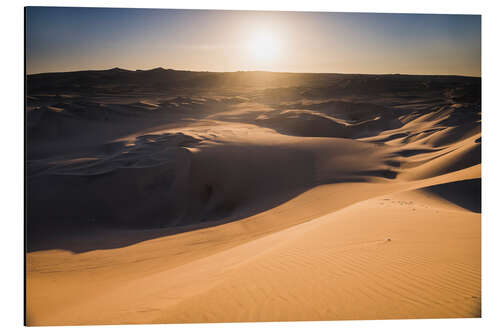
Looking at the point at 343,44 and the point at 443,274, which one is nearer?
the point at 443,274

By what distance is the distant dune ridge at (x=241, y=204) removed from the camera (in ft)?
13.4

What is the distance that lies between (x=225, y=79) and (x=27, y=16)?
3086 millimetres

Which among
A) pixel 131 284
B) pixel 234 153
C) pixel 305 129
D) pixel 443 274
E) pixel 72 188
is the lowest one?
pixel 131 284

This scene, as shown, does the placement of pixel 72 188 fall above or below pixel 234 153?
below

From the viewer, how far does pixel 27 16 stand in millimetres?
4820

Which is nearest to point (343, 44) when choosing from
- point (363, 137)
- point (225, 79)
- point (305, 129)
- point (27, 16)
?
point (225, 79)

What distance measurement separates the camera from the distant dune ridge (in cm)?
409

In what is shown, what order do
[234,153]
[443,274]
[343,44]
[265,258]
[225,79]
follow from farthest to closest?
[234,153]
[225,79]
[343,44]
[265,258]
[443,274]

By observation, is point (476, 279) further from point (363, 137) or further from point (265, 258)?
point (363, 137)

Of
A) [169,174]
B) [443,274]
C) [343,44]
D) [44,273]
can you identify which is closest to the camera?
[443,274]

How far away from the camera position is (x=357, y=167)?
35.0ft

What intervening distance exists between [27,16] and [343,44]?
4.49 meters

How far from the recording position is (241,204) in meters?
8.90

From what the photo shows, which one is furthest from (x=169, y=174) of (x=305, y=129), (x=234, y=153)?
(x=305, y=129)
